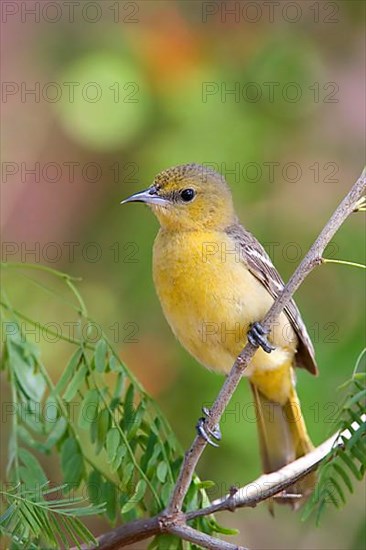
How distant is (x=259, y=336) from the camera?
11.7 ft

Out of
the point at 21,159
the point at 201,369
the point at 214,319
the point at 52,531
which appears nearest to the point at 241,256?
the point at 214,319

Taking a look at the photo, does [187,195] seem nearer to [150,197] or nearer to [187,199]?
[187,199]

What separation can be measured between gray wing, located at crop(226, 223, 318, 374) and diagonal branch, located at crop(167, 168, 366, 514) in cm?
109

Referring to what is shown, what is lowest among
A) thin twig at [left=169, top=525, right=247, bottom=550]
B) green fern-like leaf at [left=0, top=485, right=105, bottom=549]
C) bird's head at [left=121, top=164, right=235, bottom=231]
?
thin twig at [left=169, top=525, right=247, bottom=550]

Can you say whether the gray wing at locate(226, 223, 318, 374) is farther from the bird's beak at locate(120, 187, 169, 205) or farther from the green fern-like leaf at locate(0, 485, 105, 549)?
the green fern-like leaf at locate(0, 485, 105, 549)

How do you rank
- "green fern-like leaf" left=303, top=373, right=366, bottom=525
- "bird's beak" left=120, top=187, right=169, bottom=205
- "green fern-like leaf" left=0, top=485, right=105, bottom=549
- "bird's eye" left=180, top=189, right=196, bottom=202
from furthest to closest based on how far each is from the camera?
"bird's eye" left=180, top=189, right=196, bottom=202
"bird's beak" left=120, top=187, right=169, bottom=205
"green fern-like leaf" left=303, top=373, right=366, bottom=525
"green fern-like leaf" left=0, top=485, right=105, bottom=549

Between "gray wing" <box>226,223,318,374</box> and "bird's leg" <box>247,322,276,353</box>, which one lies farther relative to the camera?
"gray wing" <box>226,223,318,374</box>

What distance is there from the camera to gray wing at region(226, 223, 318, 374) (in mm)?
4152

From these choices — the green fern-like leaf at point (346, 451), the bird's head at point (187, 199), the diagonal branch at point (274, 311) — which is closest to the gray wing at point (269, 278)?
the bird's head at point (187, 199)

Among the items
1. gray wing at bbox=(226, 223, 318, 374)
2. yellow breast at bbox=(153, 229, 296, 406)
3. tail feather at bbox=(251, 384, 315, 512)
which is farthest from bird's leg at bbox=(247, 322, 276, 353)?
tail feather at bbox=(251, 384, 315, 512)

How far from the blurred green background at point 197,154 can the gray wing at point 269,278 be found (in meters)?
0.20

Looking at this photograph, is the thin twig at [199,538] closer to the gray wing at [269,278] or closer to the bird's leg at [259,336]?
the bird's leg at [259,336]

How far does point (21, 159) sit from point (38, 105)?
368 mm

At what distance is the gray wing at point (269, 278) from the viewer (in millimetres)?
4152
